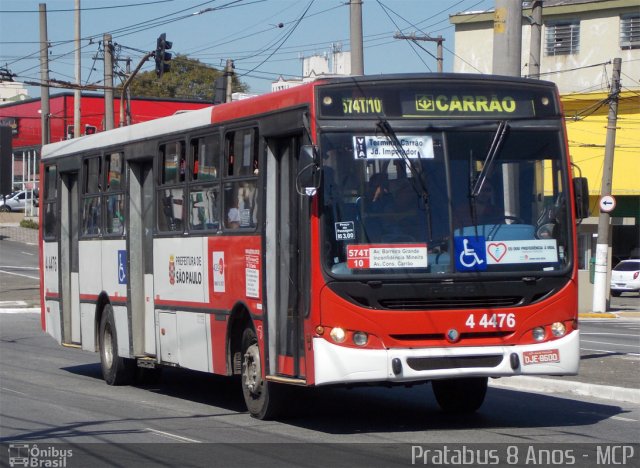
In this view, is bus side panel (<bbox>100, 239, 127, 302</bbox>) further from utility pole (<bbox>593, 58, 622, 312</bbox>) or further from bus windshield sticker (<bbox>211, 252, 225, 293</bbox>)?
utility pole (<bbox>593, 58, 622, 312</bbox>)

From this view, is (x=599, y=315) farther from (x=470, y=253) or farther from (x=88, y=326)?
(x=470, y=253)

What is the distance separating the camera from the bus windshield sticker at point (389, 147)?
33.7ft

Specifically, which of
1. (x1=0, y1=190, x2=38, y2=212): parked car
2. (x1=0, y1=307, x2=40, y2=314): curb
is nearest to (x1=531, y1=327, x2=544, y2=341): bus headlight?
(x1=0, y1=307, x2=40, y2=314): curb

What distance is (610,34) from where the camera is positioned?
46.2 m

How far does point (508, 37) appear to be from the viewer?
593 inches

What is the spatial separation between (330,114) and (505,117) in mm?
1695

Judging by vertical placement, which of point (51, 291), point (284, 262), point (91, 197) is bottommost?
point (51, 291)

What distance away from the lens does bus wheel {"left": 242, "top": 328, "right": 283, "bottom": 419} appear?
1130 centimetres

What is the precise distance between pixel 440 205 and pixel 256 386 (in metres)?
2.77

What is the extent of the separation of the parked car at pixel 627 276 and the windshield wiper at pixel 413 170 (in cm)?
3370

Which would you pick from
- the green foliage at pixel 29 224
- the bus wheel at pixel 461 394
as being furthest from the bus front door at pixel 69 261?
the green foliage at pixel 29 224

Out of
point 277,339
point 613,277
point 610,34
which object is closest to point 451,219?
point 277,339

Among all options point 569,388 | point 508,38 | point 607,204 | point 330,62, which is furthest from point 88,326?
point 330,62

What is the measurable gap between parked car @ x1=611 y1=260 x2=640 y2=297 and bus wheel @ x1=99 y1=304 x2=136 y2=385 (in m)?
30.1
